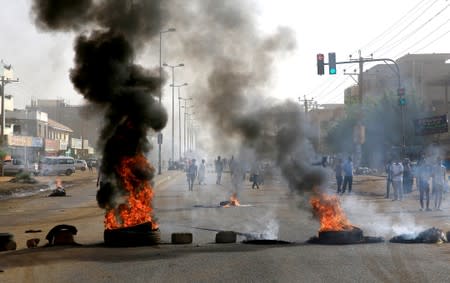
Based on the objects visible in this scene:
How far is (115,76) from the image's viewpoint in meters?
12.4

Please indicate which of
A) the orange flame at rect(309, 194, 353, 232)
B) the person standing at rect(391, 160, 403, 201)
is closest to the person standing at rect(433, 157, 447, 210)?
the person standing at rect(391, 160, 403, 201)

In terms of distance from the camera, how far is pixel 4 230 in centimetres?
1432

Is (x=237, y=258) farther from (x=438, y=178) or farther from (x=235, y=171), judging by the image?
(x=235, y=171)

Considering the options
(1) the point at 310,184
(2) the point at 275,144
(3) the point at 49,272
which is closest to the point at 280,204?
(2) the point at 275,144

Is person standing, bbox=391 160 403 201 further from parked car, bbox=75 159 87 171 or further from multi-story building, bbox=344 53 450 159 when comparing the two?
parked car, bbox=75 159 87 171

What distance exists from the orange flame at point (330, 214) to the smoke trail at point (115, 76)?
3.57m

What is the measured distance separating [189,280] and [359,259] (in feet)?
9.55

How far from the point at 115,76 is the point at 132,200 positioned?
9.06 feet

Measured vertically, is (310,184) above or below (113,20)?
below

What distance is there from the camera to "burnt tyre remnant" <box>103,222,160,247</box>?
10750 mm

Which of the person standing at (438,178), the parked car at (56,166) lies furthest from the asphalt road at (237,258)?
the parked car at (56,166)

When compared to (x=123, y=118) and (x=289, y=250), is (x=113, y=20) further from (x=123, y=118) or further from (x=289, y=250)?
(x=289, y=250)

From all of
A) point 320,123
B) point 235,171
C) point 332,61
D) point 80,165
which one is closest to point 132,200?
point 235,171

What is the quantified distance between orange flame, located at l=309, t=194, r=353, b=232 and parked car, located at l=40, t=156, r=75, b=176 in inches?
1822
